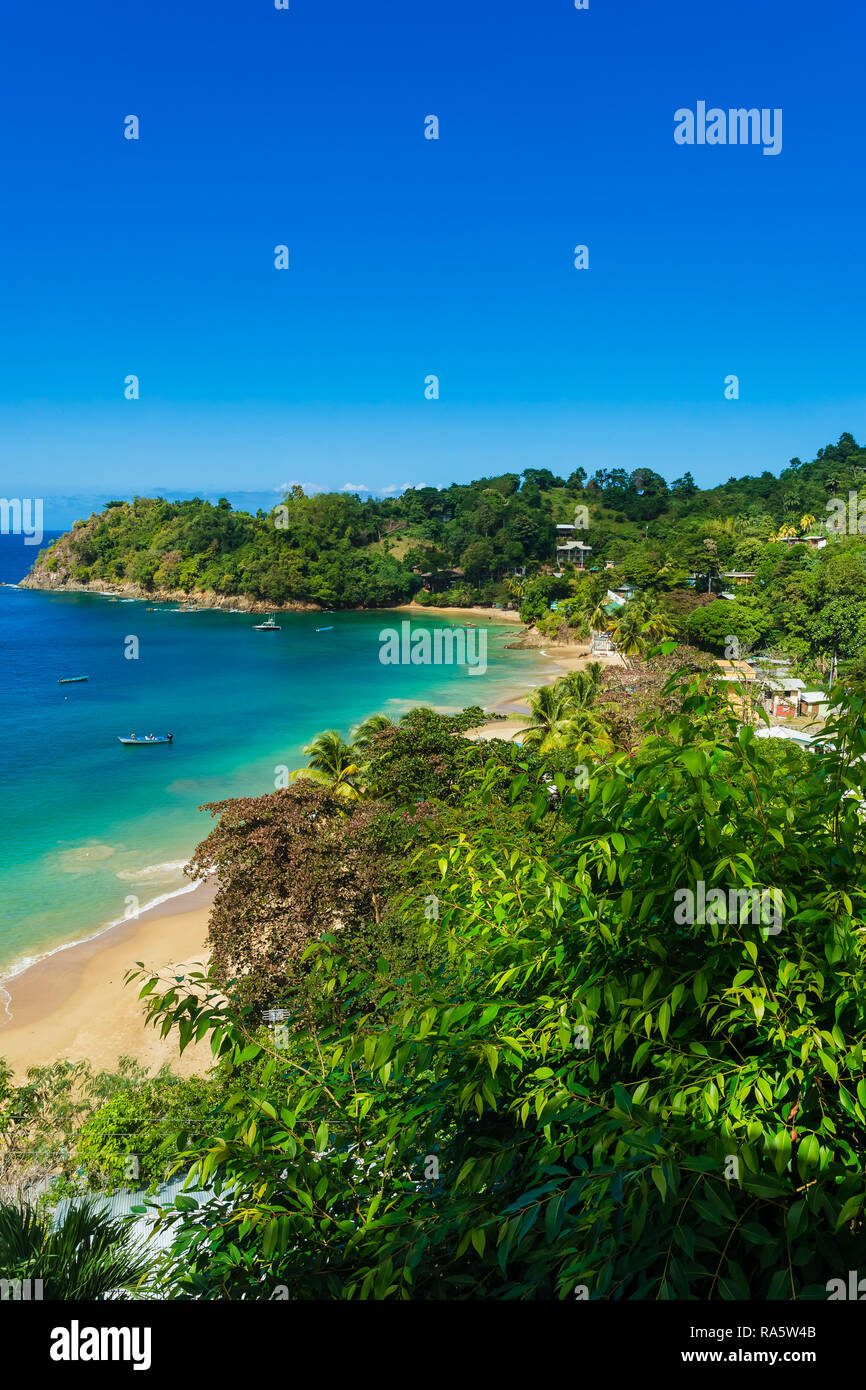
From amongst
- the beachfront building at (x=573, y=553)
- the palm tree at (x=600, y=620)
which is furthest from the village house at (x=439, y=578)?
the palm tree at (x=600, y=620)

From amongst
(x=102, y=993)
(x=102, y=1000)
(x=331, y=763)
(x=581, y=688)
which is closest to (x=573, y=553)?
(x=581, y=688)

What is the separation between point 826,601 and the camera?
132 feet

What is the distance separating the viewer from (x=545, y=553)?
258 ft

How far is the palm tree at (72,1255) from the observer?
3357mm

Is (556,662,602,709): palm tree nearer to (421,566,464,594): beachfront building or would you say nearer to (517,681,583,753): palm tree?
(517,681,583,753): palm tree

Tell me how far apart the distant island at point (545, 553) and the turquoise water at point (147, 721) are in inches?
215

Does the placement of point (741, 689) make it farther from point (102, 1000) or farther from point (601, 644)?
point (601, 644)

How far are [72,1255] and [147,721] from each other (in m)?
35.5

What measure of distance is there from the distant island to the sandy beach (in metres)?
29.9

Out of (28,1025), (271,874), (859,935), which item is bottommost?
(28,1025)

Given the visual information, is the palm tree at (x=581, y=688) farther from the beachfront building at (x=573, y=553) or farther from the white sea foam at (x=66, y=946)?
the beachfront building at (x=573, y=553)
